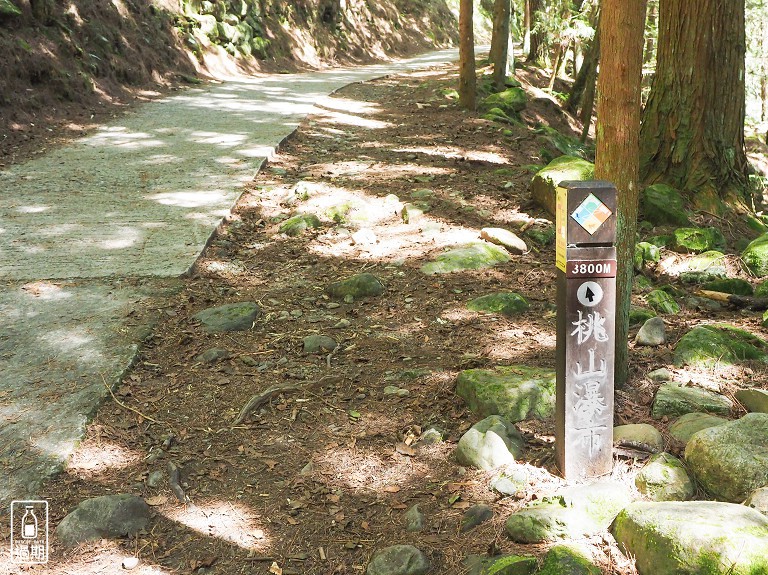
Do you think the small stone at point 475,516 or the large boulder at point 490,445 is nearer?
the small stone at point 475,516

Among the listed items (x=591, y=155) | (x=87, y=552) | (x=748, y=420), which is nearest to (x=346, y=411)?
(x=87, y=552)

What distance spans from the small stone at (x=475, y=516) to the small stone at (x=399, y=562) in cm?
26

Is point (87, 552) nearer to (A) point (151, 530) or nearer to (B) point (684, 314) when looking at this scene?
(A) point (151, 530)

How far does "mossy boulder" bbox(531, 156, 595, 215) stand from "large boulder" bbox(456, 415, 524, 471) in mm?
3961

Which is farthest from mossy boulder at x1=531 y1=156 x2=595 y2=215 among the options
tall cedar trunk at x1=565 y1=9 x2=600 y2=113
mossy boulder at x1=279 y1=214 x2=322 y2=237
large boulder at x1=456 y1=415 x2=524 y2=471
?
tall cedar trunk at x1=565 y1=9 x2=600 y2=113

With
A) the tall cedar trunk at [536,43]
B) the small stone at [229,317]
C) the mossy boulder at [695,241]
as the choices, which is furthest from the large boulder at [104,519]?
the tall cedar trunk at [536,43]

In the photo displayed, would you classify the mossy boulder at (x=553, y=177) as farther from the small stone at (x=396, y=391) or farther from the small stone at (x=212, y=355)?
the small stone at (x=212, y=355)

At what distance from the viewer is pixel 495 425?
3.66 metres

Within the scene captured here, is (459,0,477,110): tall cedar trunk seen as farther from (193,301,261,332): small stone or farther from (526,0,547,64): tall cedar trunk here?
(526,0,547,64): tall cedar trunk

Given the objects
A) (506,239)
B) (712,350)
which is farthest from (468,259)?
(712,350)

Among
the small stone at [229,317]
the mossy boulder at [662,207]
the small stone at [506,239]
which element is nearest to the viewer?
the small stone at [229,317]

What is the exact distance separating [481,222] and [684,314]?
2.40 m

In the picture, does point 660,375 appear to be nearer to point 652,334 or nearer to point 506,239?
point 652,334

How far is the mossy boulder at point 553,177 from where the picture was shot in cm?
716
